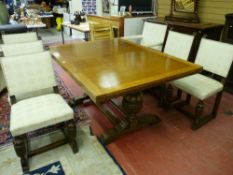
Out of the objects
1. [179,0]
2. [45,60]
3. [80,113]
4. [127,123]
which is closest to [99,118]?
[80,113]

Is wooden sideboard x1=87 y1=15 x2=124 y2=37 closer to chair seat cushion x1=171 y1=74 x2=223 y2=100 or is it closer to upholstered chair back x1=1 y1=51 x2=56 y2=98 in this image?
chair seat cushion x1=171 y1=74 x2=223 y2=100

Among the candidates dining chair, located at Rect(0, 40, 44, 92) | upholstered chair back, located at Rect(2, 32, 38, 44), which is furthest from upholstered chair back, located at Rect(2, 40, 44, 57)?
upholstered chair back, located at Rect(2, 32, 38, 44)

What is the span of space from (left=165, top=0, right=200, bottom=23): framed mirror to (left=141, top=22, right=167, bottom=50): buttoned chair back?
1.74 feet

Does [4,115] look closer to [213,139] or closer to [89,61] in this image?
[89,61]

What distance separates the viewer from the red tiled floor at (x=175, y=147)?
1794 mm

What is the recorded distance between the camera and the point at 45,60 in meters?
2.03

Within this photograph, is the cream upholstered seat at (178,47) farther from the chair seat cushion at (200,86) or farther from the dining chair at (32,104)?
the dining chair at (32,104)

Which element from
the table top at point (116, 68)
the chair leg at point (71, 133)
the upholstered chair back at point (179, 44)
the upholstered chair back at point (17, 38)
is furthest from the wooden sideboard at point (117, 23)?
the chair leg at point (71, 133)

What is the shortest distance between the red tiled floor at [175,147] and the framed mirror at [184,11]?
1713 mm

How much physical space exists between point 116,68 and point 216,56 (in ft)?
3.97

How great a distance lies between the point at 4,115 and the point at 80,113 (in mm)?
961

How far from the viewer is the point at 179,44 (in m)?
2.69

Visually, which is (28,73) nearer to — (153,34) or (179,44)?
(179,44)

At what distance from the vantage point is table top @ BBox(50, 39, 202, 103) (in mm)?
1506
